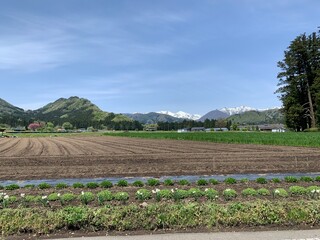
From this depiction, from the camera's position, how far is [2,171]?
21375mm

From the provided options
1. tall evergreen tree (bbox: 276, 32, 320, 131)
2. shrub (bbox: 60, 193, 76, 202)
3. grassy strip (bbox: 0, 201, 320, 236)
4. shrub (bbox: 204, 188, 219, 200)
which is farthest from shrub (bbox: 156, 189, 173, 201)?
tall evergreen tree (bbox: 276, 32, 320, 131)

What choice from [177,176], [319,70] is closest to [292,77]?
[319,70]

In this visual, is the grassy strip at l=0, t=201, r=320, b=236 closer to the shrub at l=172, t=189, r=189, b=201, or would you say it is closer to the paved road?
the paved road

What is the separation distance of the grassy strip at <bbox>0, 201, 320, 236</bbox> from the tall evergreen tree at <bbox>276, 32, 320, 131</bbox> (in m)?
73.4

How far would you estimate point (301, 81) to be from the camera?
80750 millimetres

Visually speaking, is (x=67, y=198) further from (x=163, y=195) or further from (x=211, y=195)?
(x=211, y=195)

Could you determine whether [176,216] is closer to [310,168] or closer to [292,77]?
[310,168]

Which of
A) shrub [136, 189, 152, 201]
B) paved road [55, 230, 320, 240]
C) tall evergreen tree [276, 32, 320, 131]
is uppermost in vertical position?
tall evergreen tree [276, 32, 320, 131]

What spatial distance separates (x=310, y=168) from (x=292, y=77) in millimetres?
66167

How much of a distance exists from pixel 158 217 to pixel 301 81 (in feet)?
268

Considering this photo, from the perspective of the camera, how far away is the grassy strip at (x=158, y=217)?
7359mm

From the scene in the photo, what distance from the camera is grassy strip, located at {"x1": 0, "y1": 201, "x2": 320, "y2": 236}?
7359 mm

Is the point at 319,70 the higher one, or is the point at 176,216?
the point at 319,70

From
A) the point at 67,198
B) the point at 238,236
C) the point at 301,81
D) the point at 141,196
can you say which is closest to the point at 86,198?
the point at 67,198
